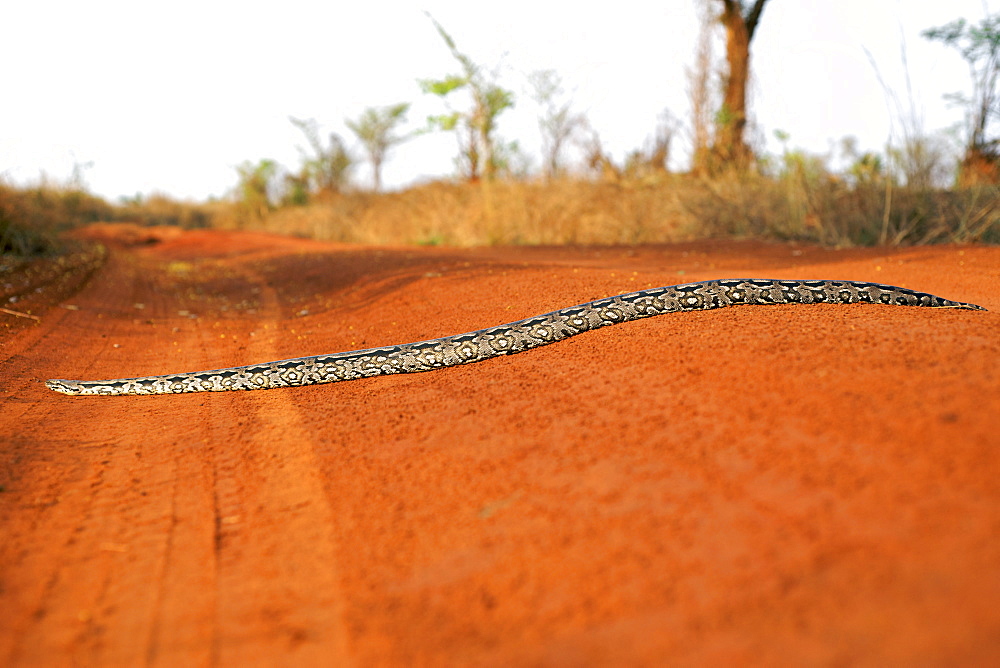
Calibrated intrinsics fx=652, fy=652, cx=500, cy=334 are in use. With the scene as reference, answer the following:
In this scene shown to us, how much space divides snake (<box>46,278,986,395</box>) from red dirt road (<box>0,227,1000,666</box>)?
18cm

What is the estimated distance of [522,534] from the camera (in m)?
2.56

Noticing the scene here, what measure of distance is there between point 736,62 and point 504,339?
16.7 meters

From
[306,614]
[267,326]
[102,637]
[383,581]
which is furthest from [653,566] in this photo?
[267,326]

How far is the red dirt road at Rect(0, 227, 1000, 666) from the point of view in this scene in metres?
2.01

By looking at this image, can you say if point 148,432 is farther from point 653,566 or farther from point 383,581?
point 653,566

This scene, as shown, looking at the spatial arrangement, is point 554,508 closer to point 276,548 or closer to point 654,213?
point 276,548

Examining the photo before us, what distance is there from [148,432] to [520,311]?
351 centimetres

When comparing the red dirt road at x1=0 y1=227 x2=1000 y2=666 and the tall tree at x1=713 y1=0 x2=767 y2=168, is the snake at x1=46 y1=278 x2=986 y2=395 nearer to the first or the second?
the red dirt road at x1=0 y1=227 x2=1000 y2=666

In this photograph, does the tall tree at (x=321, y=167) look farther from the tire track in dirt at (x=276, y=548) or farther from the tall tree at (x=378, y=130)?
the tire track in dirt at (x=276, y=548)

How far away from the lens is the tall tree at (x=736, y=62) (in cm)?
1759

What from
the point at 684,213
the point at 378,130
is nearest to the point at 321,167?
the point at 378,130

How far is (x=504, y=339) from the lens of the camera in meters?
5.20

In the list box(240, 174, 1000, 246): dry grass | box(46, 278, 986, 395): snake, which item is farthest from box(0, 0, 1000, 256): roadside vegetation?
box(46, 278, 986, 395): snake

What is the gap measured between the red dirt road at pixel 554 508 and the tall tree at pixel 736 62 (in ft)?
46.3
